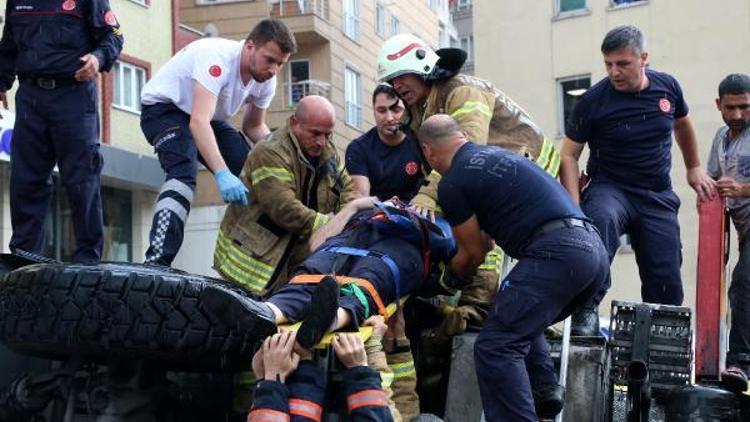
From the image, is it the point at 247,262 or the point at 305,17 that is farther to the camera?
the point at 305,17

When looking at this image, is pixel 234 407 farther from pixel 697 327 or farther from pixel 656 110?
pixel 656 110

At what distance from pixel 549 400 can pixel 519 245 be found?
2.24 ft

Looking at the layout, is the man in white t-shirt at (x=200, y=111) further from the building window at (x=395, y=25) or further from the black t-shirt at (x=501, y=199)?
the building window at (x=395, y=25)

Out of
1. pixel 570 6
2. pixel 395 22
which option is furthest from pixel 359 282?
pixel 395 22

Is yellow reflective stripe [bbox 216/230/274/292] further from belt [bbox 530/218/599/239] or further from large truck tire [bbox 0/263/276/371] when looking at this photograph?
large truck tire [bbox 0/263/276/371]

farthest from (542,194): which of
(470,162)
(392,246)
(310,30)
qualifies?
(310,30)

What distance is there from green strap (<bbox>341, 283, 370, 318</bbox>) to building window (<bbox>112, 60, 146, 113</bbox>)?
19.2 meters

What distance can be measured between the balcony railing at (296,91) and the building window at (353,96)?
4.89ft

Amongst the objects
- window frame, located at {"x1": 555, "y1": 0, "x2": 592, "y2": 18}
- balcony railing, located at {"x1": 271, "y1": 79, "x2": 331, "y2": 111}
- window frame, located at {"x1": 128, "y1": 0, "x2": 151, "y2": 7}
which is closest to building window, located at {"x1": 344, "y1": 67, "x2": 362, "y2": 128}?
balcony railing, located at {"x1": 271, "y1": 79, "x2": 331, "y2": 111}

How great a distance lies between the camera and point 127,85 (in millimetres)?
24141

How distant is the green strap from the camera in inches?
193

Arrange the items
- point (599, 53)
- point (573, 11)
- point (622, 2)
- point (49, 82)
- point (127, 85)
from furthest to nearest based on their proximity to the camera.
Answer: point (573, 11) < point (622, 2) < point (599, 53) < point (127, 85) < point (49, 82)

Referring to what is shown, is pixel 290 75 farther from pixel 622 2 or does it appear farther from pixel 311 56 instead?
pixel 622 2

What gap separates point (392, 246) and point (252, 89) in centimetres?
211
